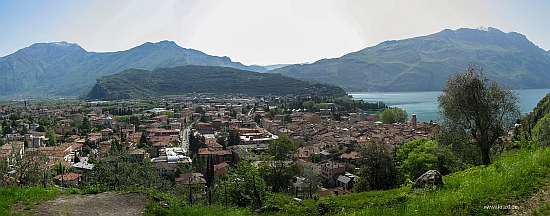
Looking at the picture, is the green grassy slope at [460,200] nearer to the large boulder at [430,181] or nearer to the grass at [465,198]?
the grass at [465,198]

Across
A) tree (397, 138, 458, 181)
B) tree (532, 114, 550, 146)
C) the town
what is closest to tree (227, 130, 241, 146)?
the town

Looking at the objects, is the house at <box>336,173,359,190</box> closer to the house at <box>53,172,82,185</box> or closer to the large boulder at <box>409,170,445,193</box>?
the house at <box>53,172,82,185</box>

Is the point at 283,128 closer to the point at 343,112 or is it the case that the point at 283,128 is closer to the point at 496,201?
the point at 343,112

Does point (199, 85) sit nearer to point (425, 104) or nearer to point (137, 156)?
point (425, 104)

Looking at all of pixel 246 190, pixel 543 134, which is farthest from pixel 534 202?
pixel 543 134

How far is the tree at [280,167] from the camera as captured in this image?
13625 mm

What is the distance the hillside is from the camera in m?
136

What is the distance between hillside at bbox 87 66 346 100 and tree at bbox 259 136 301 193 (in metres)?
114

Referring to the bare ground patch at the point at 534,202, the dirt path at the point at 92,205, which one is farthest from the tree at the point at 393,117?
the bare ground patch at the point at 534,202

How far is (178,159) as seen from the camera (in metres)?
31.4

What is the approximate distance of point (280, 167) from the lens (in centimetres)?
1397

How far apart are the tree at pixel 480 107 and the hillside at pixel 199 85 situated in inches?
4570

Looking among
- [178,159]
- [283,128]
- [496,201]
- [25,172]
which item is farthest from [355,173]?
[283,128]

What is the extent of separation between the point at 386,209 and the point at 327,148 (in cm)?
3220
